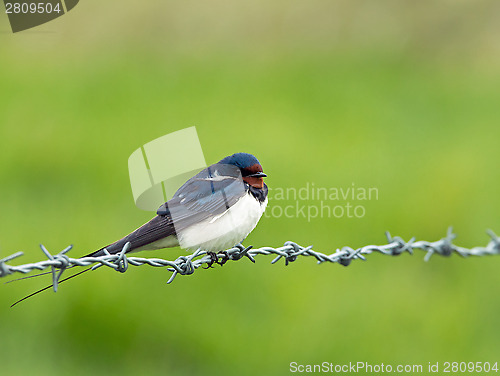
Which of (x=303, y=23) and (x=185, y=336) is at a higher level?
(x=303, y=23)

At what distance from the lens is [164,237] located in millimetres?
3438

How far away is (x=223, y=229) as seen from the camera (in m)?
3.52

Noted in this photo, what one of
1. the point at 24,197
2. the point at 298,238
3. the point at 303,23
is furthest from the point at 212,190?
→ the point at 303,23

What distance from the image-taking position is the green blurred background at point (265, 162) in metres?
4.91

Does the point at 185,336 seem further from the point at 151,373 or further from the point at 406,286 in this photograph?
the point at 406,286

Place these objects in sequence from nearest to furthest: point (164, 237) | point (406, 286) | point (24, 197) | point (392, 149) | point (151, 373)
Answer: point (164, 237) → point (151, 373) → point (406, 286) → point (24, 197) → point (392, 149)

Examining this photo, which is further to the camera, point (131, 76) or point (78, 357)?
point (131, 76)

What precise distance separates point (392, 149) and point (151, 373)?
159 inches
